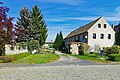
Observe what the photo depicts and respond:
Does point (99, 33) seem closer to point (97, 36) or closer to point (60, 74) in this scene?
point (97, 36)

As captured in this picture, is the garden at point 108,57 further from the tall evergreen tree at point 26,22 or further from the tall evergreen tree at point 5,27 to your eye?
the tall evergreen tree at point 26,22

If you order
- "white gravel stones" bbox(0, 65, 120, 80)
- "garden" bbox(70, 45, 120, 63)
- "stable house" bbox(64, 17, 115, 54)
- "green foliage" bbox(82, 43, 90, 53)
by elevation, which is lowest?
"white gravel stones" bbox(0, 65, 120, 80)

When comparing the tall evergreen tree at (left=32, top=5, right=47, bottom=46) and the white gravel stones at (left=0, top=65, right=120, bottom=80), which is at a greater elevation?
the tall evergreen tree at (left=32, top=5, right=47, bottom=46)

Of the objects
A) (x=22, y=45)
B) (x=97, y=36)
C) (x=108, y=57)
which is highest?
(x=97, y=36)

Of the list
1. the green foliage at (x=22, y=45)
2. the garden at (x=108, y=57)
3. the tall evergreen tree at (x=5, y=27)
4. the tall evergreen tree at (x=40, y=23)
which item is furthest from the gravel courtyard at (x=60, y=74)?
the tall evergreen tree at (x=40, y=23)

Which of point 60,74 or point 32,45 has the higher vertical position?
point 32,45

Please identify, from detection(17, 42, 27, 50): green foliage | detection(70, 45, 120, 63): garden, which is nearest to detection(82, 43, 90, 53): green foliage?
detection(70, 45, 120, 63): garden

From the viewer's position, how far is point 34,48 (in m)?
55.0

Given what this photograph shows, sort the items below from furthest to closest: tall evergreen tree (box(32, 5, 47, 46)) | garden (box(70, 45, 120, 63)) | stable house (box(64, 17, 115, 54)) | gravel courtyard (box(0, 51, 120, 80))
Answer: tall evergreen tree (box(32, 5, 47, 46)), stable house (box(64, 17, 115, 54)), garden (box(70, 45, 120, 63)), gravel courtyard (box(0, 51, 120, 80))

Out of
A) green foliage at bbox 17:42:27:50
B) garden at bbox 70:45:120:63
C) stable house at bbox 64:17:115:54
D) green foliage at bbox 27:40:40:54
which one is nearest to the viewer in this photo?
garden at bbox 70:45:120:63

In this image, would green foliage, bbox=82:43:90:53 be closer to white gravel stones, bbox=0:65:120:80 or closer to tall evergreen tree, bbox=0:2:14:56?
tall evergreen tree, bbox=0:2:14:56

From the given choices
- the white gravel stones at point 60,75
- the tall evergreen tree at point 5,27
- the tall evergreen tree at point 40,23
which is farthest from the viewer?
the tall evergreen tree at point 40,23

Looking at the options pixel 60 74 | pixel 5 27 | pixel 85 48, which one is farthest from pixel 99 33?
pixel 60 74

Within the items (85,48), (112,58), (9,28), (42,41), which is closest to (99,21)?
(85,48)
